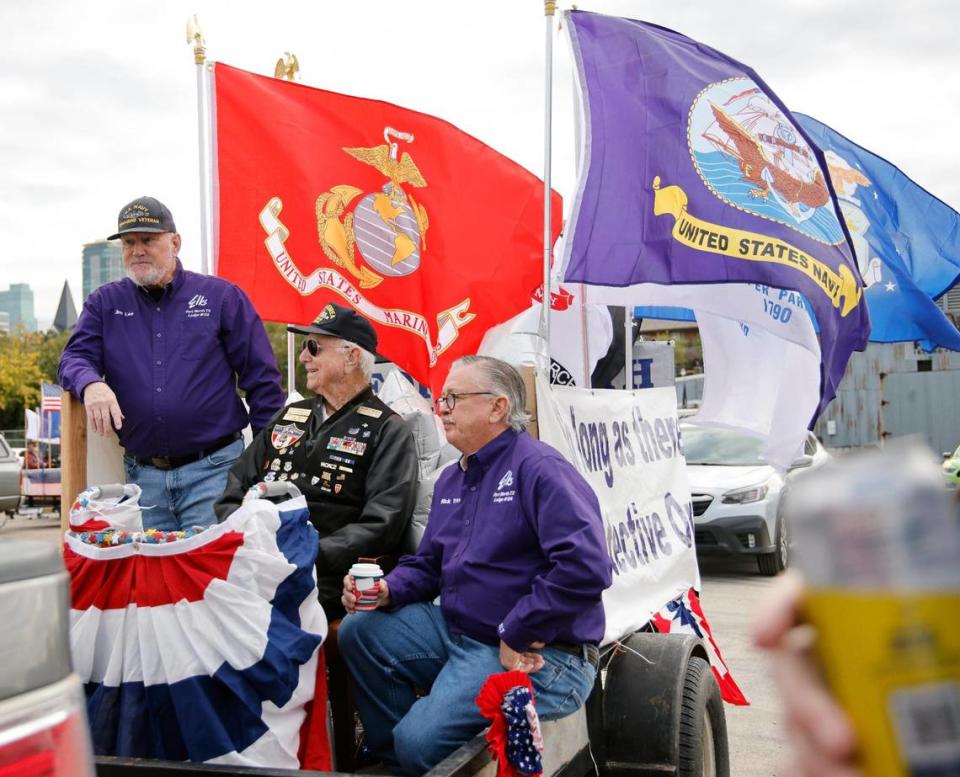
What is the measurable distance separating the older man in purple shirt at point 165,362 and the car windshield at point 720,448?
8551mm

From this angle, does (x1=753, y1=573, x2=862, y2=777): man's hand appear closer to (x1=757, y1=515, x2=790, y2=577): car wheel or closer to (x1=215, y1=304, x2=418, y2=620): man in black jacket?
(x1=215, y1=304, x2=418, y2=620): man in black jacket

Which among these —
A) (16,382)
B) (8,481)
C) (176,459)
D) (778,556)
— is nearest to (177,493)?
(176,459)

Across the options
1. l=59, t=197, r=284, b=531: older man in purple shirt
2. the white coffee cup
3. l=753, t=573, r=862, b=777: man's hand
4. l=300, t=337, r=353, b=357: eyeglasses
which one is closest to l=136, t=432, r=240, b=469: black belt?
l=59, t=197, r=284, b=531: older man in purple shirt

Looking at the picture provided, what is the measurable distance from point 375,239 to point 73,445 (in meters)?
2.77

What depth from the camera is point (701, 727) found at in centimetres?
370

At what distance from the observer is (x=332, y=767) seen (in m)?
3.16

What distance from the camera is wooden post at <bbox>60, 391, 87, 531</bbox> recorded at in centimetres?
393

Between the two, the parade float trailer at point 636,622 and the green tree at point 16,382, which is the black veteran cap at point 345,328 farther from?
the green tree at point 16,382

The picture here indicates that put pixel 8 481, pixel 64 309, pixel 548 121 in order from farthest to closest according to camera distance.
Result: pixel 64 309 < pixel 8 481 < pixel 548 121

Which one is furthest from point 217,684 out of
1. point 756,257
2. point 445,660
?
point 756,257

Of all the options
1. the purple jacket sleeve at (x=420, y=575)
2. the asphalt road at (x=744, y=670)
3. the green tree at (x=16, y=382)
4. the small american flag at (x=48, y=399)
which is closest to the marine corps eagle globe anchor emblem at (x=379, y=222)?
the asphalt road at (x=744, y=670)

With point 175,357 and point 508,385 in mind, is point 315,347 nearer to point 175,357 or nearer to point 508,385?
point 175,357

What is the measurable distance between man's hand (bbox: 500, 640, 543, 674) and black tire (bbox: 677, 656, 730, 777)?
0.82 metres

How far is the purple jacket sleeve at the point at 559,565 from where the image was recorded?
3.08m
